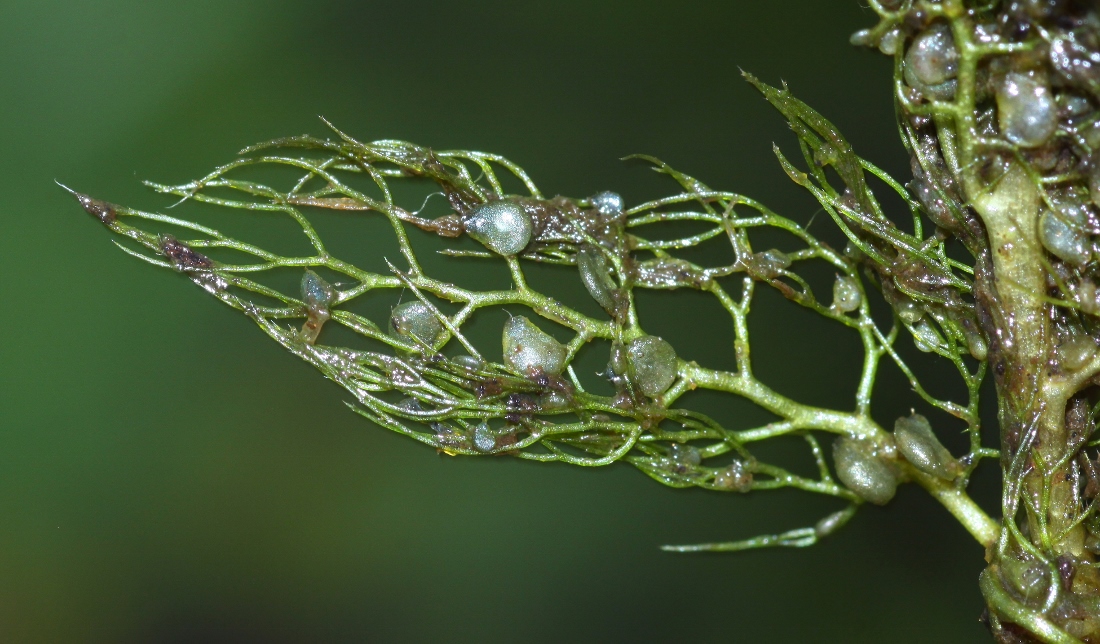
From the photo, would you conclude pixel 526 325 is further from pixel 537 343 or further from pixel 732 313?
pixel 732 313

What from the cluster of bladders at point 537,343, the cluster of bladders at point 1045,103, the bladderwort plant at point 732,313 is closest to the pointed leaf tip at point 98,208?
the bladderwort plant at point 732,313

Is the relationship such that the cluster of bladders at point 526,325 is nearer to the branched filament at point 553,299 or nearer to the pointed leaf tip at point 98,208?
the branched filament at point 553,299

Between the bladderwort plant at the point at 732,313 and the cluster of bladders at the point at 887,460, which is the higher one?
the bladderwort plant at the point at 732,313

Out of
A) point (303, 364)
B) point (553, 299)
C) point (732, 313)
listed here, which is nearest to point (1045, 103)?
point (732, 313)

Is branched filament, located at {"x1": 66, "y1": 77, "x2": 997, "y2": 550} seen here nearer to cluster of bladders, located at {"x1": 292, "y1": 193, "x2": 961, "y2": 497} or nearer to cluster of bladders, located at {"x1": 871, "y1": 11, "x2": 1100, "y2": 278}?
cluster of bladders, located at {"x1": 292, "y1": 193, "x2": 961, "y2": 497}

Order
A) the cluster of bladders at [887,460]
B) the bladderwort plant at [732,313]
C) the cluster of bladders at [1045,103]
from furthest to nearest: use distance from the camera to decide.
→ the cluster of bladders at [887,460] < the bladderwort plant at [732,313] < the cluster of bladders at [1045,103]

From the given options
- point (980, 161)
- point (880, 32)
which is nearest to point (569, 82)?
point (880, 32)
